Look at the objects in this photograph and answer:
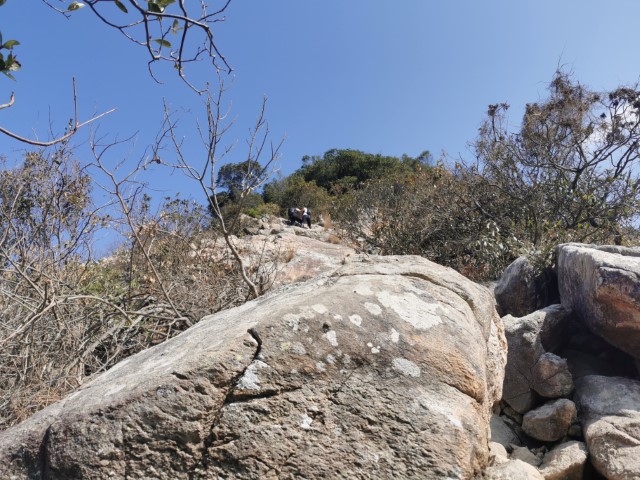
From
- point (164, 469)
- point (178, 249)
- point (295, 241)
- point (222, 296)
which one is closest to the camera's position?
point (164, 469)

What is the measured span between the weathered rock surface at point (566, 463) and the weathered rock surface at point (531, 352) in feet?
2.07

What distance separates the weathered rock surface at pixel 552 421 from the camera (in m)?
4.04

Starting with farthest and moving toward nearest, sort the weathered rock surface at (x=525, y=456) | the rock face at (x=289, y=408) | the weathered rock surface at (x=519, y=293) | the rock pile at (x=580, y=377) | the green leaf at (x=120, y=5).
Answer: the weathered rock surface at (x=519, y=293), the weathered rock surface at (x=525, y=456), the rock pile at (x=580, y=377), the rock face at (x=289, y=408), the green leaf at (x=120, y=5)

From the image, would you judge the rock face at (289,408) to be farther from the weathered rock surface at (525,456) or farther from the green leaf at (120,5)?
the weathered rock surface at (525,456)

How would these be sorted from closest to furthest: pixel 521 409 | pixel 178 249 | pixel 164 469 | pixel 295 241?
pixel 164 469 → pixel 521 409 → pixel 178 249 → pixel 295 241

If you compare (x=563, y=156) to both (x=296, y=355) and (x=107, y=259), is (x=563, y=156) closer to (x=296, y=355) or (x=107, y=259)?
(x=107, y=259)

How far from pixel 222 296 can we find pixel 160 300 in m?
0.63

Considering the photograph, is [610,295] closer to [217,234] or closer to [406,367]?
[406,367]

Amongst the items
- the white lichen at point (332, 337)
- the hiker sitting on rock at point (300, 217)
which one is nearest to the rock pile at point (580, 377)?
the white lichen at point (332, 337)

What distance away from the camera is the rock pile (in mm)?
3672

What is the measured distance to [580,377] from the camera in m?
4.52

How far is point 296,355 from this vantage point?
75.8 inches

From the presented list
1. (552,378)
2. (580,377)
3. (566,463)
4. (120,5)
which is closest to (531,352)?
(552,378)

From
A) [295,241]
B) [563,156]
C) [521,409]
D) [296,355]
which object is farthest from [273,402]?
[563,156]
